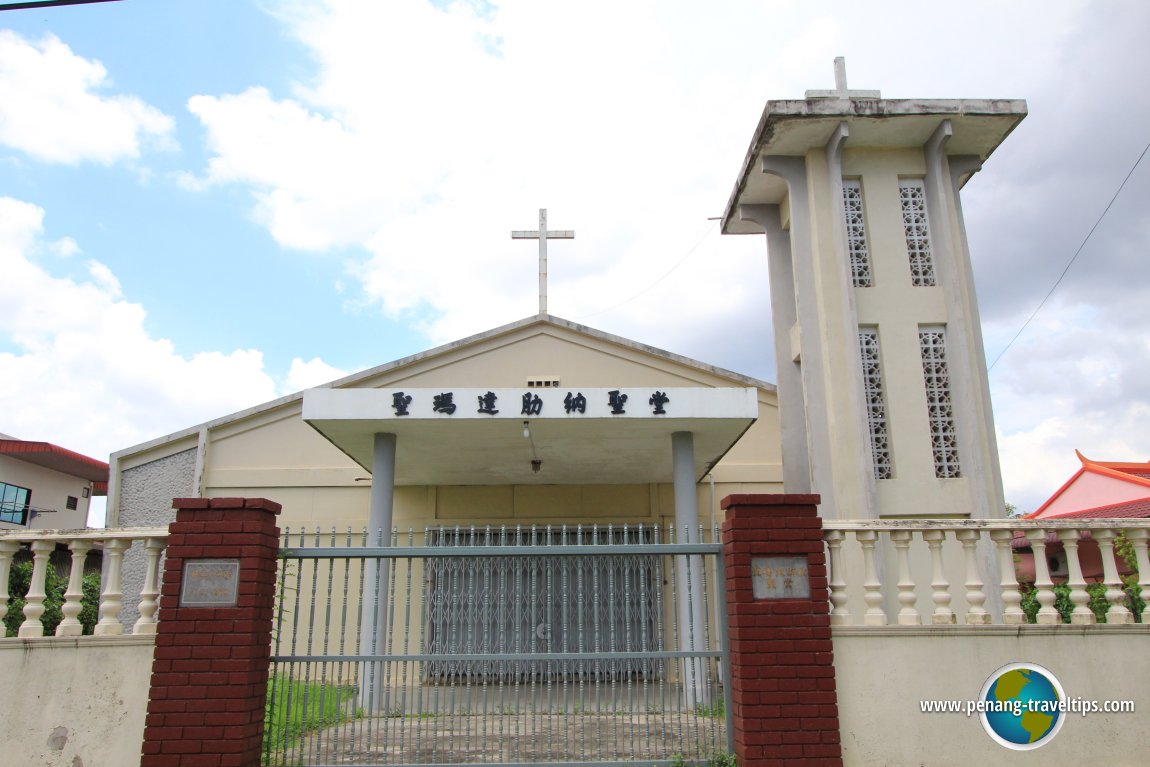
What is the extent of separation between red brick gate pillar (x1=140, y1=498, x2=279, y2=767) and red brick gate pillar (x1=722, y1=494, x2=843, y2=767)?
9.67 ft

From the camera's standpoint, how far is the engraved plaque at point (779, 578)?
210 inches

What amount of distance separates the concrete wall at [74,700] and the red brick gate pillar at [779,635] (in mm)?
3678

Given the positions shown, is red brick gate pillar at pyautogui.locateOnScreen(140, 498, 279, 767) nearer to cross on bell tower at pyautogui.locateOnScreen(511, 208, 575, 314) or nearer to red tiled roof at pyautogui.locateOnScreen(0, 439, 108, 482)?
cross on bell tower at pyautogui.locateOnScreen(511, 208, 575, 314)

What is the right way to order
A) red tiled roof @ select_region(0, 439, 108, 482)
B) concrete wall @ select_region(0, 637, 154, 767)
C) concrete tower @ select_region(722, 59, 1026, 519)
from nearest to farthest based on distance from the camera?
concrete wall @ select_region(0, 637, 154, 767)
concrete tower @ select_region(722, 59, 1026, 519)
red tiled roof @ select_region(0, 439, 108, 482)

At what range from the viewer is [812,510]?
217 inches

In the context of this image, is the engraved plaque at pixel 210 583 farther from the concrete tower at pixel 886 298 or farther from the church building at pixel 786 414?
the concrete tower at pixel 886 298

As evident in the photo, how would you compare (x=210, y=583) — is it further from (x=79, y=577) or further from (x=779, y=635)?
(x=779, y=635)

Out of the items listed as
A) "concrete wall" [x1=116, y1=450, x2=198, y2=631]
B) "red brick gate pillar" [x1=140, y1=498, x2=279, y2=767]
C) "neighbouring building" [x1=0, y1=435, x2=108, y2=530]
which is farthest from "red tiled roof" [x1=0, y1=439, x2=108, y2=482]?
"red brick gate pillar" [x1=140, y1=498, x2=279, y2=767]

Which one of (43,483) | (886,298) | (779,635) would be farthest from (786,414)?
(43,483)

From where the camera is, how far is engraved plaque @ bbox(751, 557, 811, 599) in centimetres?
534

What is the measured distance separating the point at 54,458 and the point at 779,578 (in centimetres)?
2714

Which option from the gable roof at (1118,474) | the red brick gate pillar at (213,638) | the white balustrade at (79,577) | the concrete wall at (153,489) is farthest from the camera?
the gable roof at (1118,474)

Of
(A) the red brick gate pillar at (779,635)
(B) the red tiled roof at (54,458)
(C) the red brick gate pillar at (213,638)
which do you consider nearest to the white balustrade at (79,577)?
(C) the red brick gate pillar at (213,638)

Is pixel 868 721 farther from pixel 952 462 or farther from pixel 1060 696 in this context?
pixel 952 462
